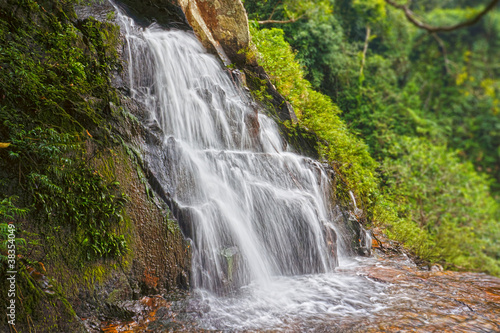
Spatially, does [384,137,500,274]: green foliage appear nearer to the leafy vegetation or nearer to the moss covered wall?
the moss covered wall

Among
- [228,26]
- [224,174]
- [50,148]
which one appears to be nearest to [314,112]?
[228,26]

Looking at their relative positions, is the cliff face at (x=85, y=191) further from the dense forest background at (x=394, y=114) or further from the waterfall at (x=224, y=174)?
the dense forest background at (x=394, y=114)

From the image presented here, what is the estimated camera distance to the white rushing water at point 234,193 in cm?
400

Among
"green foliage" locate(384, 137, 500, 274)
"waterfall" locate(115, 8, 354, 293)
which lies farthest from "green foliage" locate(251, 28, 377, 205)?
"green foliage" locate(384, 137, 500, 274)

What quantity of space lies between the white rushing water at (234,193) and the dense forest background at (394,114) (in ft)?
6.68

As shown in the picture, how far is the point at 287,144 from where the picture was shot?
6875 millimetres

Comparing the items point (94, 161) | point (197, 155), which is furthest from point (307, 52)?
point (94, 161)

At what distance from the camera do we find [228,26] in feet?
23.5

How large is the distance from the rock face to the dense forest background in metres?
0.87

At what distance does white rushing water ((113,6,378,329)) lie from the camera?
4004mm

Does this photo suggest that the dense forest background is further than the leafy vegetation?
Yes

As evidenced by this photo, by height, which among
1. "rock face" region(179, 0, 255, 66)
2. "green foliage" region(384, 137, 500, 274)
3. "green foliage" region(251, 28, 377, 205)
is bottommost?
"green foliage" region(384, 137, 500, 274)

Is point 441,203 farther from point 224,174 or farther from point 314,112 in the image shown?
point 224,174

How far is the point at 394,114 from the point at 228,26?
8.49 m
